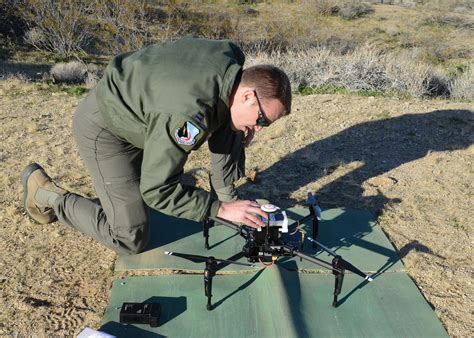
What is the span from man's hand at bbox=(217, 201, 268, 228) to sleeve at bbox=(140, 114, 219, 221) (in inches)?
2.0

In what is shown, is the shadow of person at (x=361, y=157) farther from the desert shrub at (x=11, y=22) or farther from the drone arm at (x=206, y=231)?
the desert shrub at (x=11, y=22)

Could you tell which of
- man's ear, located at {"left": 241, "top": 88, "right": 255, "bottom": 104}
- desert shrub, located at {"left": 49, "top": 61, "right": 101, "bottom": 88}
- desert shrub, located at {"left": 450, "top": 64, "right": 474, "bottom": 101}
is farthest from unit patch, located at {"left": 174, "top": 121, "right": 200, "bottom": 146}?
desert shrub, located at {"left": 49, "top": 61, "right": 101, "bottom": 88}

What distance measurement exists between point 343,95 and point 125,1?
837cm

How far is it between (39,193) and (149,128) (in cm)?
159

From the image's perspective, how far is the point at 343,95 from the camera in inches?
280

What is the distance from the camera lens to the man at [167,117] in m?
2.24

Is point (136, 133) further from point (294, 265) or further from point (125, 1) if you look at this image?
point (125, 1)

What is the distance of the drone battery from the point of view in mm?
2576

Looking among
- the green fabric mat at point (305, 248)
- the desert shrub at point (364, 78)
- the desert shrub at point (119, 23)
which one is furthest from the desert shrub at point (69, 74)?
the green fabric mat at point (305, 248)

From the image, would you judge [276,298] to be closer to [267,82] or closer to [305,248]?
[305,248]

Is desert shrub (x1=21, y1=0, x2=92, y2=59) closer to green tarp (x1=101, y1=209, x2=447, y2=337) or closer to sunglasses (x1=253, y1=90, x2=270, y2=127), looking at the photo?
green tarp (x1=101, y1=209, x2=447, y2=337)

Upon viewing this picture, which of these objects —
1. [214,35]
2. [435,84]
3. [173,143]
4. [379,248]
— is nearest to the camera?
[173,143]

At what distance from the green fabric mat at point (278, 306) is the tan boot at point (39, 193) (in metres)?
0.90

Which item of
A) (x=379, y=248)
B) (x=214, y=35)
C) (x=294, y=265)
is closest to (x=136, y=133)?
(x=294, y=265)
